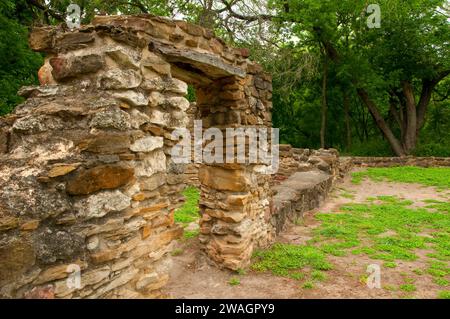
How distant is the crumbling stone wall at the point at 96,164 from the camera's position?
189 centimetres

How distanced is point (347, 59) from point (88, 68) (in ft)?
52.1

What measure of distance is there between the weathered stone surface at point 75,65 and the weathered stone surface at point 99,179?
74 cm

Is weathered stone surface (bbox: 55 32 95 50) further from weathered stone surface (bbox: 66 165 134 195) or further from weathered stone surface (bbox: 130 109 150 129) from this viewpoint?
weathered stone surface (bbox: 66 165 134 195)

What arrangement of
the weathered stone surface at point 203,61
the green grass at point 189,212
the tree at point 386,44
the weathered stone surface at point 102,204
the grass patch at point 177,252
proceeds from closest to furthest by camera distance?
the weathered stone surface at point 102,204, the weathered stone surface at point 203,61, the grass patch at point 177,252, the green grass at point 189,212, the tree at point 386,44

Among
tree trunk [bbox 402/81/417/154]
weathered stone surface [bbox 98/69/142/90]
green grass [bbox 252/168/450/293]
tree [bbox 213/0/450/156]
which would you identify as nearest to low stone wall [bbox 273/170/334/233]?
green grass [bbox 252/168/450/293]

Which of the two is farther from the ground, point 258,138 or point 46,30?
point 46,30

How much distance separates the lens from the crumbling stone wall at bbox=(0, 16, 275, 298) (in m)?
1.89

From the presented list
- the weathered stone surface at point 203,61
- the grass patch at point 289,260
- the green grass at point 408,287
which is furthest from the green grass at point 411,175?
the weathered stone surface at point 203,61

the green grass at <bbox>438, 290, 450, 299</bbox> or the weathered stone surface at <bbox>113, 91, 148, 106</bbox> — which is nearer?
the weathered stone surface at <bbox>113, 91, 148, 106</bbox>

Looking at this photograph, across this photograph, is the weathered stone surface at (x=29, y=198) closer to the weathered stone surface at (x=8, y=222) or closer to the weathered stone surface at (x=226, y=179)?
the weathered stone surface at (x=8, y=222)

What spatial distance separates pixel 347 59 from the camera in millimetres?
16188

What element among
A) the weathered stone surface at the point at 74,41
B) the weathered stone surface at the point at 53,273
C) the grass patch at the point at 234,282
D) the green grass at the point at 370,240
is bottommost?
the grass patch at the point at 234,282
